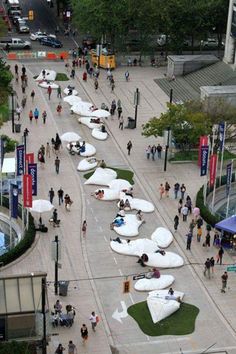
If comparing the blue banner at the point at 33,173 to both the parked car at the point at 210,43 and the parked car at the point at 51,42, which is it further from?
the parked car at the point at 210,43

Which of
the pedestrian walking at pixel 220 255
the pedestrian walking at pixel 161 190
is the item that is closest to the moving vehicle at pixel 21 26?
the pedestrian walking at pixel 161 190

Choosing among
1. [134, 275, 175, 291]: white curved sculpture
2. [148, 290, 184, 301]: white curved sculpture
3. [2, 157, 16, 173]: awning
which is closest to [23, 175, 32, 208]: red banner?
[2, 157, 16, 173]: awning

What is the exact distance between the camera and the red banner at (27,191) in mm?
45312

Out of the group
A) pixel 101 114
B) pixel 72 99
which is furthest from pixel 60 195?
pixel 72 99

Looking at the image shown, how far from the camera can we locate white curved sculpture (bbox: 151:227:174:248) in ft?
155

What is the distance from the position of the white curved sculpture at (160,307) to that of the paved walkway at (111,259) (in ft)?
3.92

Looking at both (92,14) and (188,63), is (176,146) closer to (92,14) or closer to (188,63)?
(188,63)

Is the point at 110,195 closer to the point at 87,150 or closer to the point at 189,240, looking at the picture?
the point at 189,240

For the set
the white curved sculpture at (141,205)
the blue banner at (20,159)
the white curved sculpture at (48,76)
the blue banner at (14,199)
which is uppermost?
the blue banner at (20,159)

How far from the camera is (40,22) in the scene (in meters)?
107

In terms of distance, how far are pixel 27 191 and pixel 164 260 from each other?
9.21 metres

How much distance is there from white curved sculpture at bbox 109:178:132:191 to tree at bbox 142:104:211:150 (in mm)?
7244

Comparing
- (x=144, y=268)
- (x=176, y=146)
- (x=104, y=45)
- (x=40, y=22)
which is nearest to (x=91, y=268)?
(x=144, y=268)

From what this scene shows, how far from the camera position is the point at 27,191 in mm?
45562
